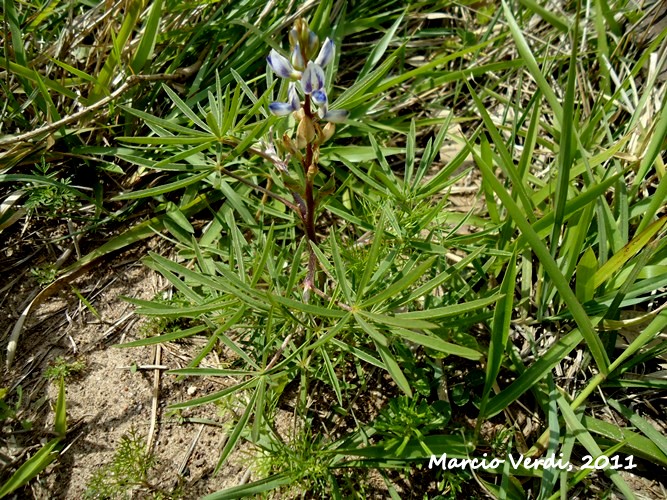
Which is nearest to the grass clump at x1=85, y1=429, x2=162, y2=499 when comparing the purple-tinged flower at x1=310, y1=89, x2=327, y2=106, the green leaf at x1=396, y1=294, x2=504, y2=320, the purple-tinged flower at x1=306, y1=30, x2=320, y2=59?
the green leaf at x1=396, y1=294, x2=504, y2=320

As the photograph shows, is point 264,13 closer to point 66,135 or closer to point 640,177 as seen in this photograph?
point 66,135

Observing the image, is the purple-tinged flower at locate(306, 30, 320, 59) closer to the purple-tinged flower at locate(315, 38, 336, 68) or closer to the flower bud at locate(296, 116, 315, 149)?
the purple-tinged flower at locate(315, 38, 336, 68)

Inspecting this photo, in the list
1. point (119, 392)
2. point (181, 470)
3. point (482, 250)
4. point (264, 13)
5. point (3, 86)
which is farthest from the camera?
point (264, 13)

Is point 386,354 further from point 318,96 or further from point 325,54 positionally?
point 325,54

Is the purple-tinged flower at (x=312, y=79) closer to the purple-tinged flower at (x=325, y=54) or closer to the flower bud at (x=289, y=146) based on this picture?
the purple-tinged flower at (x=325, y=54)

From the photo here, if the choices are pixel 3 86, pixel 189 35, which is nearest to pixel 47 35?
pixel 3 86

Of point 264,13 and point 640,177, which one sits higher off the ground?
point 264,13
